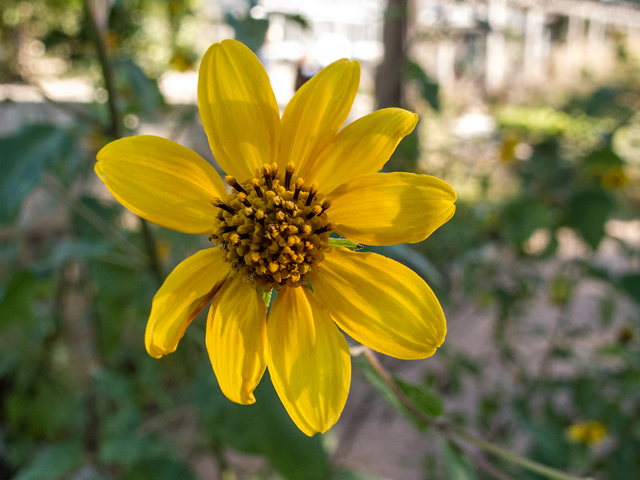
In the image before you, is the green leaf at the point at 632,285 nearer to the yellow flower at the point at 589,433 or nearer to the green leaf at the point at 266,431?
the yellow flower at the point at 589,433

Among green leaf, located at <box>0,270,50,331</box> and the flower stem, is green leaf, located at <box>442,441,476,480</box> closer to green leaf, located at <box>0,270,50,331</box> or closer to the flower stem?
the flower stem

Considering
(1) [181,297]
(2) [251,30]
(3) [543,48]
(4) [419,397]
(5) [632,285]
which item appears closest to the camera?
(1) [181,297]

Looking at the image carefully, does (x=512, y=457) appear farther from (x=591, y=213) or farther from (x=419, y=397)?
(x=591, y=213)

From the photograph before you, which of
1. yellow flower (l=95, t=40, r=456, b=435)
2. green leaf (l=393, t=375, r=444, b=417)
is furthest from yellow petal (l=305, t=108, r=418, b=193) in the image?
green leaf (l=393, t=375, r=444, b=417)

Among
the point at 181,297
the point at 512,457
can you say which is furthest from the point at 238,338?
the point at 512,457

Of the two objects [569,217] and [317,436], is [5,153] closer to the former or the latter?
[317,436]

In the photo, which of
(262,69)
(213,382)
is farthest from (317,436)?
(262,69)
